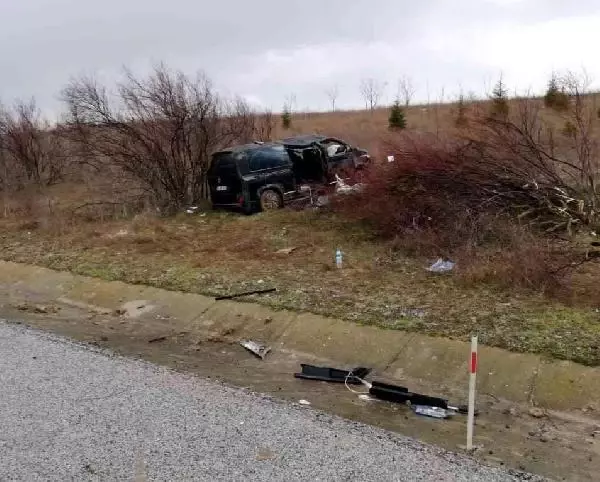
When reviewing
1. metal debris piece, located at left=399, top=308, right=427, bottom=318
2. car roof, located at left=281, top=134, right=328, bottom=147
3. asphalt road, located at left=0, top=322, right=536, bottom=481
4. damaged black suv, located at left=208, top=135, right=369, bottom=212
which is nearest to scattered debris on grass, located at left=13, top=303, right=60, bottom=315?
asphalt road, located at left=0, top=322, right=536, bottom=481

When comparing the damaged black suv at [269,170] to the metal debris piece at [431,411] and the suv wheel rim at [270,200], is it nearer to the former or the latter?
the suv wheel rim at [270,200]

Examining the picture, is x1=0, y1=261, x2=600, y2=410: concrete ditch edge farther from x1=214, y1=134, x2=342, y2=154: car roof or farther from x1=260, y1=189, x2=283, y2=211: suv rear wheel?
x1=214, y1=134, x2=342, y2=154: car roof

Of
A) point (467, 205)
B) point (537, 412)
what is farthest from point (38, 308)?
point (537, 412)

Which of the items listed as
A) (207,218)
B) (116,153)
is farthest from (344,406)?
(116,153)

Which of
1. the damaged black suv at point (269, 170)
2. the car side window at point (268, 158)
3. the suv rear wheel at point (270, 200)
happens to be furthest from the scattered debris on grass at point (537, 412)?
the car side window at point (268, 158)

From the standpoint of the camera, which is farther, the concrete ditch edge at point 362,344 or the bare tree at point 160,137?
the bare tree at point 160,137

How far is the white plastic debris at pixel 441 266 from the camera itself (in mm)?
9164

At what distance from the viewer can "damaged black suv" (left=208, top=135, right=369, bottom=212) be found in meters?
14.6

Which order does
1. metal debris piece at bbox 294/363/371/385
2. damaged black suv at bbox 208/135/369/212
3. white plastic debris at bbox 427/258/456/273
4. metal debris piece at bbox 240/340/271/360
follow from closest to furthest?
metal debris piece at bbox 294/363/371/385
metal debris piece at bbox 240/340/271/360
white plastic debris at bbox 427/258/456/273
damaged black suv at bbox 208/135/369/212

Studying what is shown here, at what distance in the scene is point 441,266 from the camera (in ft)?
30.6

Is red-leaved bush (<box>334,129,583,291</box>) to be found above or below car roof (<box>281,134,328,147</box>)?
below

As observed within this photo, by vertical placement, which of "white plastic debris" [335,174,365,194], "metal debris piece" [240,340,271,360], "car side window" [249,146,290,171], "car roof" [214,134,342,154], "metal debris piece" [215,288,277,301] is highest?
"car roof" [214,134,342,154]

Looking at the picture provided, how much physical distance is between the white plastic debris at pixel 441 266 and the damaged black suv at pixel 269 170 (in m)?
5.09

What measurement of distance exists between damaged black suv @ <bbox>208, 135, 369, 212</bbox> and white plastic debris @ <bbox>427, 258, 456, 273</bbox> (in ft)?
16.7
